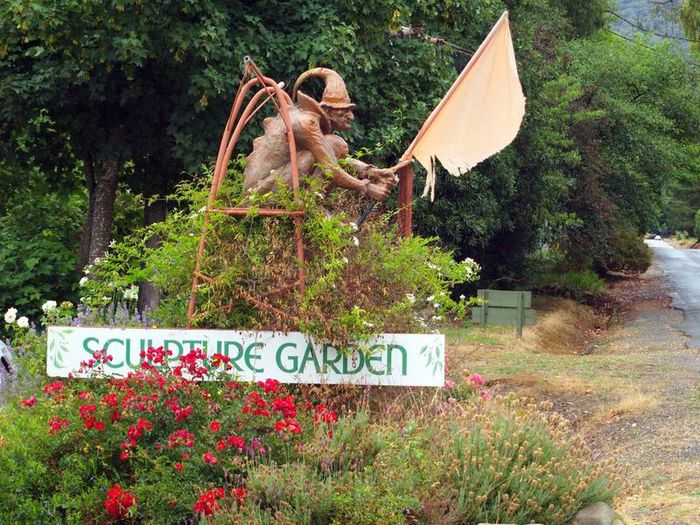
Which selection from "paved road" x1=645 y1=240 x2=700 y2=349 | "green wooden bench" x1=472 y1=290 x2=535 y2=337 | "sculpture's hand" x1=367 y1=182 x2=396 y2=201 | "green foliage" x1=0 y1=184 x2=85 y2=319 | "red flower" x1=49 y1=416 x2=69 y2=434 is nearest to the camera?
"red flower" x1=49 y1=416 x2=69 y2=434

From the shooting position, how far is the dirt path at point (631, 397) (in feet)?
25.6

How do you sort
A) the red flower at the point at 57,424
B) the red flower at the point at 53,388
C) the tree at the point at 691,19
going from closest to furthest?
the red flower at the point at 57,424 < the red flower at the point at 53,388 < the tree at the point at 691,19

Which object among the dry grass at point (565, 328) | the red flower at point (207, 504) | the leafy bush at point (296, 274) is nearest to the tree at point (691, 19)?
the dry grass at point (565, 328)

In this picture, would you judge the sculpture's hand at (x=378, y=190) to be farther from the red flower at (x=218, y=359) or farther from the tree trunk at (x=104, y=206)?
the tree trunk at (x=104, y=206)

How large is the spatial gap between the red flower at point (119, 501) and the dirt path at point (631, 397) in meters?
2.76

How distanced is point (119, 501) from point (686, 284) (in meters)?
36.8

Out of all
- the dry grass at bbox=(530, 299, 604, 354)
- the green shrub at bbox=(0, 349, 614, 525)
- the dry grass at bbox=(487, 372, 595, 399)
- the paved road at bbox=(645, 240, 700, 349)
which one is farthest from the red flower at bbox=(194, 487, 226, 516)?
the paved road at bbox=(645, 240, 700, 349)

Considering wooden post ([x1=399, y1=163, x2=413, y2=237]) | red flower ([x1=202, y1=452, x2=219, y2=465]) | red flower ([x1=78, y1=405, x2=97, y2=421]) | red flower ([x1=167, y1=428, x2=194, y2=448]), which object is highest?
wooden post ([x1=399, y1=163, x2=413, y2=237])

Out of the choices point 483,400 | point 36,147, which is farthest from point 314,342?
point 36,147

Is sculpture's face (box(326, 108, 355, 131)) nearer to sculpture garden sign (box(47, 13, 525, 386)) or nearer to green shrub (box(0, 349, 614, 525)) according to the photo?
sculpture garden sign (box(47, 13, 525, 386))

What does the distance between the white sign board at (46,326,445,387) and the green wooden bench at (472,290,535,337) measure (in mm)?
12381

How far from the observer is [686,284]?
130ft

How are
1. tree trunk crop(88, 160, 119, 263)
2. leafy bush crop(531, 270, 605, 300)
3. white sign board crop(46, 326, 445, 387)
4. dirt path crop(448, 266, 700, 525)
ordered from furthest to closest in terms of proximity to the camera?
leafy bush crop(531, 270, 605, 300), tree trunk crop(88, 160, 119, 263), dirt path crop(448, 266, 700, 525), white sign board crop(46, 326, 445, 387)

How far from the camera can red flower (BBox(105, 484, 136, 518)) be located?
213 inches
